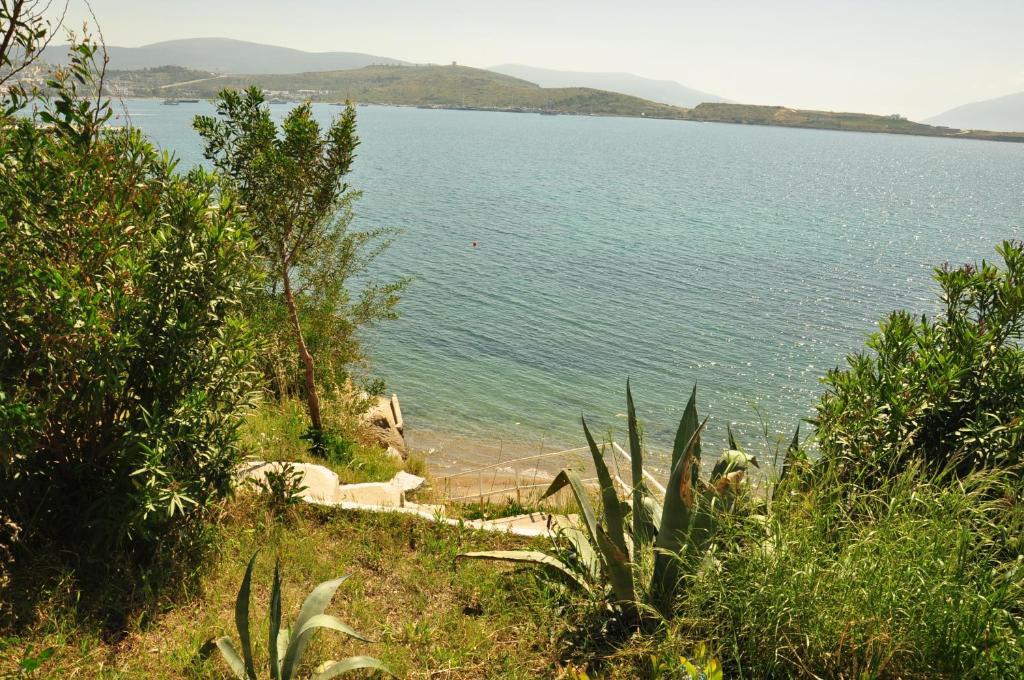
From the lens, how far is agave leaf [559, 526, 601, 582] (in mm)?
4672

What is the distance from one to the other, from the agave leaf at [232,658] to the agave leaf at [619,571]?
2149mm

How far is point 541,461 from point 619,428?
269cm

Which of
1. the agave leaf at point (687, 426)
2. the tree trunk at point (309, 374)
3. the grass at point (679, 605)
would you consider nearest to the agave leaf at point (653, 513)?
the agave leaf at point (687, 426)

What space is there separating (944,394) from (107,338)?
6.00 meters

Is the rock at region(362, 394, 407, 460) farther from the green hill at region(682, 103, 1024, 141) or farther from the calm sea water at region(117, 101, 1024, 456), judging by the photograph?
the green hill at region(682, 103, 1024, 141)

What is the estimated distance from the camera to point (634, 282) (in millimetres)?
27922

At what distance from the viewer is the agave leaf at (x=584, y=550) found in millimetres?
4672

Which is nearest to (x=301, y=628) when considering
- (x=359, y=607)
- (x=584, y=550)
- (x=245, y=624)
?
(x=245, y=624)

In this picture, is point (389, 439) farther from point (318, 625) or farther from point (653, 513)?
point (318, 625)

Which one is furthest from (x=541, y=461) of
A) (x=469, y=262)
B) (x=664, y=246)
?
(x=664, y=246)

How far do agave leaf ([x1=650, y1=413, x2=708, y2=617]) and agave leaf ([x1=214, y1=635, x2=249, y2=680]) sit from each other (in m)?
2.46

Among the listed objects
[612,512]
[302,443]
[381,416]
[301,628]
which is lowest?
[381,416]

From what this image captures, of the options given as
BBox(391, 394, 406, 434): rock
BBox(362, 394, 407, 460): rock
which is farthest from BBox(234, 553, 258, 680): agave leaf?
BBox(391, 394, 406, 434): rock

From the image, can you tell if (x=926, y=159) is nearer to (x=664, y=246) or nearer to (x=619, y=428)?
(x=664, y=246)
